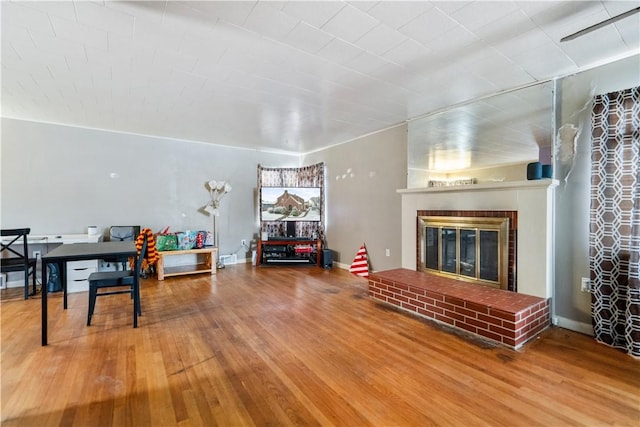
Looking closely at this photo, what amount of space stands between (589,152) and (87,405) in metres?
4.28

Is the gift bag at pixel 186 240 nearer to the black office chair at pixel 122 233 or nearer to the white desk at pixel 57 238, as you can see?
the black office chair at pixel 122 233

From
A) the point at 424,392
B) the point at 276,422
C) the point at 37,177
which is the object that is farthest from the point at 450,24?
the point at 37,177

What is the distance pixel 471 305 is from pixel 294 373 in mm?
1711

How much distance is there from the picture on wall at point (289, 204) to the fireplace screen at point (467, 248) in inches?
101

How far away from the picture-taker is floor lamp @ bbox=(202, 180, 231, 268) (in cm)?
559

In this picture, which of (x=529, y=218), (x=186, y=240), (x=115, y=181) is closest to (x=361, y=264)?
(x=529, y=218)

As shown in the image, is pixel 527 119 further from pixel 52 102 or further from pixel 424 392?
pixel 52 102

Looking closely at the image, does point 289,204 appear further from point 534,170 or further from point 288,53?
point 534,170

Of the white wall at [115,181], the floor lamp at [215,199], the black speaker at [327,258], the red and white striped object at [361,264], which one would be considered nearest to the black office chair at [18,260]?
the white wall at [115,181]

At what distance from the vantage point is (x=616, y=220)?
241 cm

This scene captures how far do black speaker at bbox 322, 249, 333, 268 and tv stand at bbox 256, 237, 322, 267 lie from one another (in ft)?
0.38

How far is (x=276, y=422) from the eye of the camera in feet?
5.11

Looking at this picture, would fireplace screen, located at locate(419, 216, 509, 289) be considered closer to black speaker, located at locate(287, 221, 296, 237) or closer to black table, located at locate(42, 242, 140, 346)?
black speaker, located at locate(287, 221, 296, 237)

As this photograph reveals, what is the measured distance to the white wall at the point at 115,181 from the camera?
4262 mm
